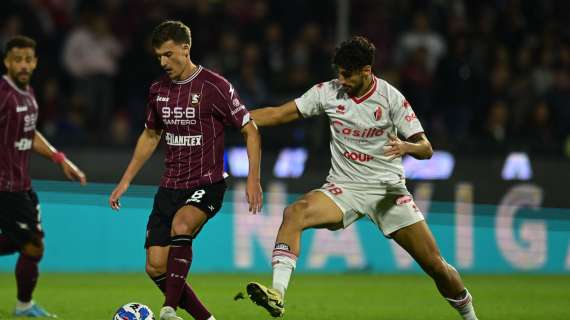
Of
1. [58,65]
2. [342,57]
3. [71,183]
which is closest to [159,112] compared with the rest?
[342,57]

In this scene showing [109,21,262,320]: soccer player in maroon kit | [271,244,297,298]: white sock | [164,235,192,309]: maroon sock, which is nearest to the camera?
[271,244,297,298]: white sock

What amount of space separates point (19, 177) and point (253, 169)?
2573mm

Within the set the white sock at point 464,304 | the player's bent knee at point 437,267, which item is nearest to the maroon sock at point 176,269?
the player's bent knee at point 437,267

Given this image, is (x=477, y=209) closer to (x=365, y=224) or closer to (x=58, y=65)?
(x=365, y=224)

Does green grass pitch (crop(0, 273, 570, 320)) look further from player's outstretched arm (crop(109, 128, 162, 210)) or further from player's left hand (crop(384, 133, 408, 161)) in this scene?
player's left hand (crop(384, 133, 408, 161))

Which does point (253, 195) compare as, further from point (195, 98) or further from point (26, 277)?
point (26, 277)

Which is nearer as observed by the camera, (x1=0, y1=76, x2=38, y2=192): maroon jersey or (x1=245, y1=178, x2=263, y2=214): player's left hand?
(x1=245, y1=178, x2=263, y2=214): player's left hand

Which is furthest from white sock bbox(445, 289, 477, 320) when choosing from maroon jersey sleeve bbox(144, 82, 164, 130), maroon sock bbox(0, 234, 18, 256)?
maroon sock bbox(0, 234, 18, 256)

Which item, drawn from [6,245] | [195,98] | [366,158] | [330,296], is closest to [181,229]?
[195,98]

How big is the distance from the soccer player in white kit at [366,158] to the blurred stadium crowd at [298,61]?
6160mm

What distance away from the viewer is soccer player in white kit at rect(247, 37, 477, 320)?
798cm

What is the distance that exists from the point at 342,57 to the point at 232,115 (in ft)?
2.75

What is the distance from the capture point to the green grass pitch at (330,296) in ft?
32.6

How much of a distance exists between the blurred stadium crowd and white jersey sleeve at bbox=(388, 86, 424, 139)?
6.29 m
